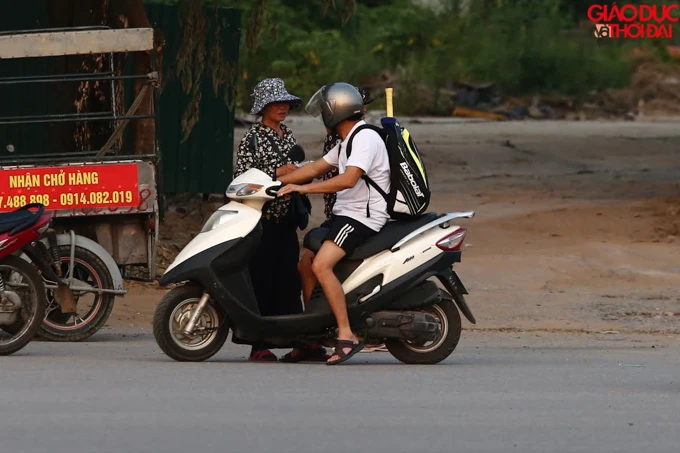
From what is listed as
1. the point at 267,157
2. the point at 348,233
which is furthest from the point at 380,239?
the point at 267,157

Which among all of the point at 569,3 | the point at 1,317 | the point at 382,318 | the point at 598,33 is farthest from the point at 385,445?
the point at 569,3

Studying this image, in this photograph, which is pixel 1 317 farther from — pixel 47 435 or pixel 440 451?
pixel 440 451

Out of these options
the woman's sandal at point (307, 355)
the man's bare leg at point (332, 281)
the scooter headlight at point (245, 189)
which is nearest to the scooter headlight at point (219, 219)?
the scooter headlight at point (245, 189)

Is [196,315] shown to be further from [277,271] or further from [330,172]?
[330,172]

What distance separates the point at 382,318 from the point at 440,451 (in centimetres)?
261

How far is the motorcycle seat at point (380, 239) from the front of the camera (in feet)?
29.3

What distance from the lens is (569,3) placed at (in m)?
48.9

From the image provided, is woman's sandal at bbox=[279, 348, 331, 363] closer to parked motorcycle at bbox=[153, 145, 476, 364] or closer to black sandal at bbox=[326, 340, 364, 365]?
parked motorcycle at bbox=[153, 145, 476, 364]

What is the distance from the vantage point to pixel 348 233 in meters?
8.86

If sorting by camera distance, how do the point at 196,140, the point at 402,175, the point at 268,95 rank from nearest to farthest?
the point at 402,175
the point at 268,95
the point at 196,140

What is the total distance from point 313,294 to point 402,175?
34.8 inches

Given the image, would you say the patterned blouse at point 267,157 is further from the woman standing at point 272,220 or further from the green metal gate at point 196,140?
the green metal gate at point 196,140

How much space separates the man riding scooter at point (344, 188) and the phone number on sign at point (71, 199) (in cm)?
198

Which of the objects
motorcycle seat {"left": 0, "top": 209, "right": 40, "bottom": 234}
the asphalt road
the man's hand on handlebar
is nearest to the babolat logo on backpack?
the man's hand on handlebar
